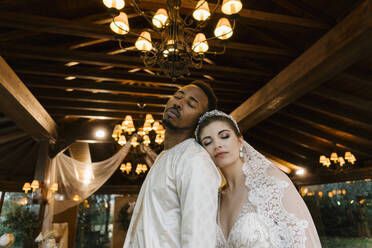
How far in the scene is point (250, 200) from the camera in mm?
1462

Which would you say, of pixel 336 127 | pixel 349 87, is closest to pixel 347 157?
pixel 336 127

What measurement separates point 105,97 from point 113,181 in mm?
5289

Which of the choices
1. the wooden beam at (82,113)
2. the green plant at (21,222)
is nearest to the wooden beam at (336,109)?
the wooden beam at (82,113)

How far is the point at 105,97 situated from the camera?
5.62m

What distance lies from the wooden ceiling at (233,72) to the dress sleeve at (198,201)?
2219 millimetres

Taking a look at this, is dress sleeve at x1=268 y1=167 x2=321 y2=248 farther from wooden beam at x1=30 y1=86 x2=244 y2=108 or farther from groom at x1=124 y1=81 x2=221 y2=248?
wooden beam at x1=30 y1=86 x2=244 y2=108

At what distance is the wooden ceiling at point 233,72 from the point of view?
120 inches

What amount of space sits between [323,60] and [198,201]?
264 centimetres

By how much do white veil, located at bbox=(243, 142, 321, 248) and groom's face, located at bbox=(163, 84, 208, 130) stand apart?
0.46 m

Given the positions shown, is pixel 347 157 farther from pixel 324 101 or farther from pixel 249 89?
pixel 249 89

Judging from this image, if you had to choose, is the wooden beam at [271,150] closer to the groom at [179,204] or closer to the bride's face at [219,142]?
the bride's face at [219,142]

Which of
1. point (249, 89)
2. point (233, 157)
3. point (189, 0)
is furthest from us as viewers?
point (249, 89)

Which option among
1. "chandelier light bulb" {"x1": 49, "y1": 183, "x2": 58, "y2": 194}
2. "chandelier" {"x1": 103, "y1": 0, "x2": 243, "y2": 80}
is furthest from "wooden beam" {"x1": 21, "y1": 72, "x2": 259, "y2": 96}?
"chandelier" {"x1": 103, "y1": 0, "x2": 243, "y2": 80}

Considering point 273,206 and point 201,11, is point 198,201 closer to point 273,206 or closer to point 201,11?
point 273,206
